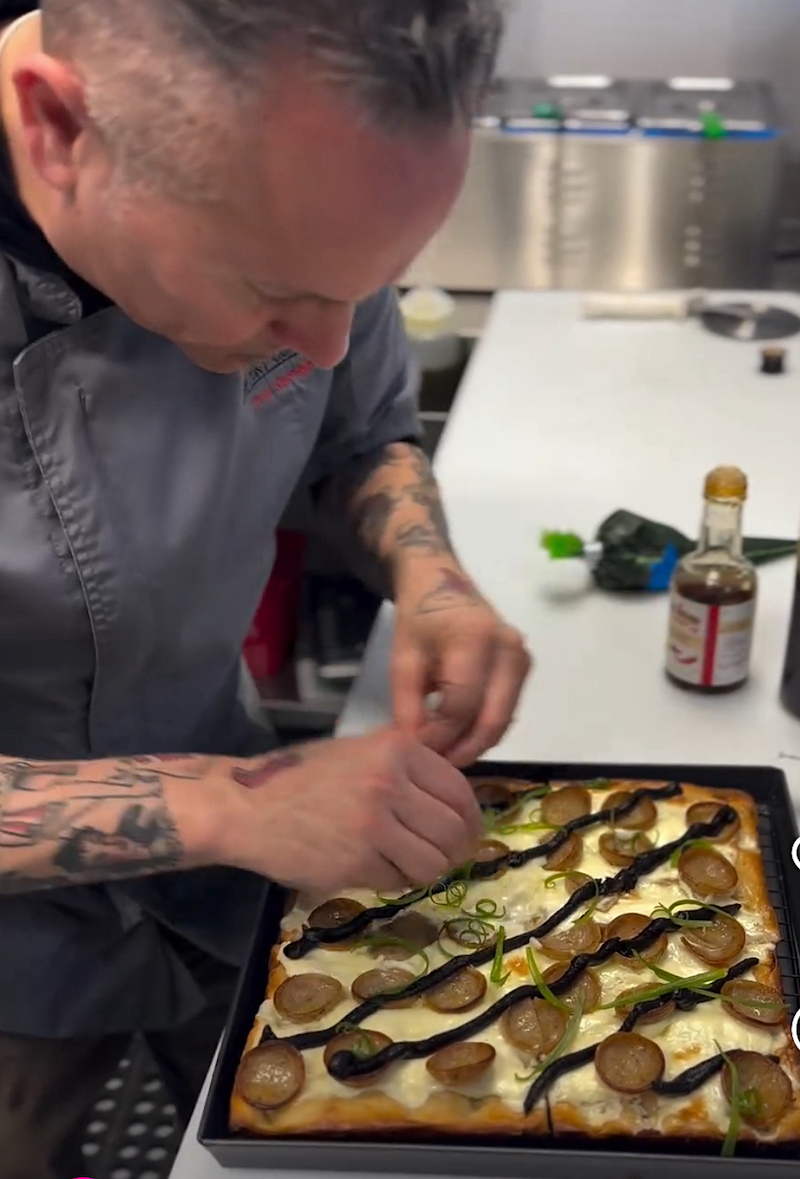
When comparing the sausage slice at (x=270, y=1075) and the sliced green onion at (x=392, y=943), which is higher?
the sausage slice at (x=270, y=1075)

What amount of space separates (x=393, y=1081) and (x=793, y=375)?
1127mm

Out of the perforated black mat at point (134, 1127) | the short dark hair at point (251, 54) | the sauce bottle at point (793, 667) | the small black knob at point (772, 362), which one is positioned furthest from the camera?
the small black knob at point (772, 362)

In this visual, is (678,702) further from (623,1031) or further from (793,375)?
(793,375)

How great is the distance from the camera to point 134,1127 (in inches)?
57.6

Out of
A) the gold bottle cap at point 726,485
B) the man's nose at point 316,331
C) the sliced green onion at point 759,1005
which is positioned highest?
the man's nose at point 316,331

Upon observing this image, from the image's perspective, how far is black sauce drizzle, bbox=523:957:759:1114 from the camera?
2.17 feet

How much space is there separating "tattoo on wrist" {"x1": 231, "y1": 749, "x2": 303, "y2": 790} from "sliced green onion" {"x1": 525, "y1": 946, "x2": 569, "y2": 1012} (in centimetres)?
18

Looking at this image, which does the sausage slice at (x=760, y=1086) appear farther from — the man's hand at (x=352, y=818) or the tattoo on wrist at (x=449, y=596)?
the tattoo on wrist at (x=449, y=596)

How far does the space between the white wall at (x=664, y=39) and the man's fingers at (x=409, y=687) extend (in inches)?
58.3

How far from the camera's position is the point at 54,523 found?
2.43 ft

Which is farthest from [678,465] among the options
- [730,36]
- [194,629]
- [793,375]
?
[730,36]

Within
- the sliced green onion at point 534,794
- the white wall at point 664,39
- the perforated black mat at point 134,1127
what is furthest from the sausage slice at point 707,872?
the white wall at point 664,39

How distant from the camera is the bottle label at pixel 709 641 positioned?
3.17 feet

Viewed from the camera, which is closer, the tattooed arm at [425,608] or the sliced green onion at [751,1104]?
the sliced green onion at [751,1104]
